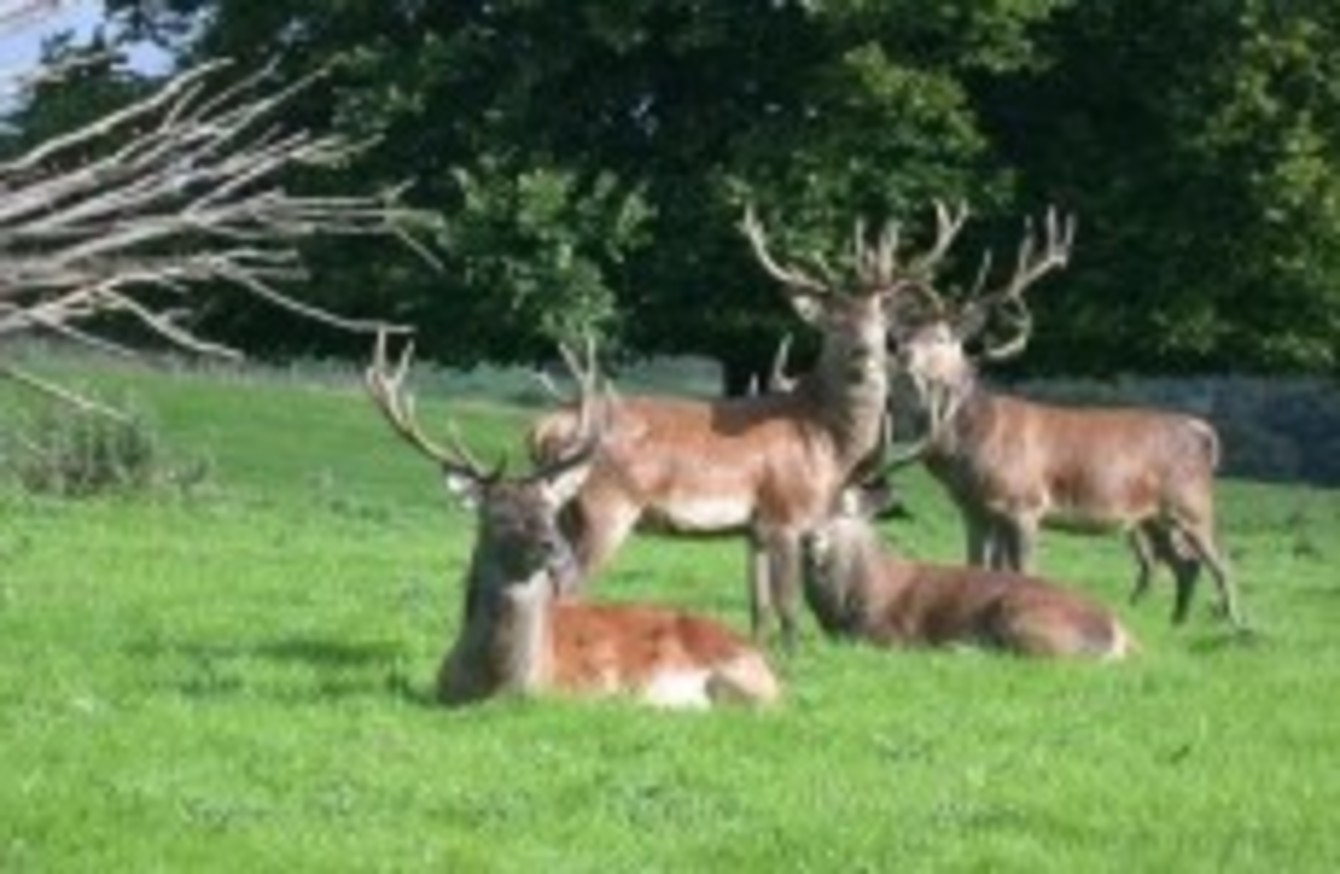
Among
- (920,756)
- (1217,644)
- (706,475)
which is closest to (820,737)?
(920,756)

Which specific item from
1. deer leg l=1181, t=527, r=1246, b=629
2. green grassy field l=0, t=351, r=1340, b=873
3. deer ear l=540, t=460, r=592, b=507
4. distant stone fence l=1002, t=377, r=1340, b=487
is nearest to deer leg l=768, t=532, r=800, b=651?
green grassy field l=0, t=351, r=1340, b=873

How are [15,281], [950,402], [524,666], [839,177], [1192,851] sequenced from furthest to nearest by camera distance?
1. [839,177]
2. [950,402]
3. [524,666]
4. [1192,851]
5. [15,281]

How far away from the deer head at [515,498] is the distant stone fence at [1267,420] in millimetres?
38488

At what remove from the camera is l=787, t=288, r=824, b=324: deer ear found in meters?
16.4

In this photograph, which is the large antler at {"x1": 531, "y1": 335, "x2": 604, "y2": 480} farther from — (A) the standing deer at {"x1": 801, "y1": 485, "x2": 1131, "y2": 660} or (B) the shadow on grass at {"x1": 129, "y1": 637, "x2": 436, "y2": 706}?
(A) the standing deer at {"x1": 801, "y1": 485, "x2": 1131, "y2": 660}

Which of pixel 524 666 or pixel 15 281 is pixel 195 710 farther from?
pixel 15 281

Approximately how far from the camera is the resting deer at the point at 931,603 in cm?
1438

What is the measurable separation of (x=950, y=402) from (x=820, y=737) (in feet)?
22.6

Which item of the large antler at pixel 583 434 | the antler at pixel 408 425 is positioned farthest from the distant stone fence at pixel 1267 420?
the antler at pixel 408 425

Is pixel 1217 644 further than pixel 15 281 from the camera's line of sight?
Yes

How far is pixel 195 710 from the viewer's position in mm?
Result: 11133

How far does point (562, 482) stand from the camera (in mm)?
12297

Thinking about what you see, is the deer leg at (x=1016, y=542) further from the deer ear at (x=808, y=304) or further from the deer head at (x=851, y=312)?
the deer ear at (x=808, y=304)

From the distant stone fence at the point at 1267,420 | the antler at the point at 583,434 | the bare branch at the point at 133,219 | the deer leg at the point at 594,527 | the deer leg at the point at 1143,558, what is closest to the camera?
the bare branch at the point at 133,219
